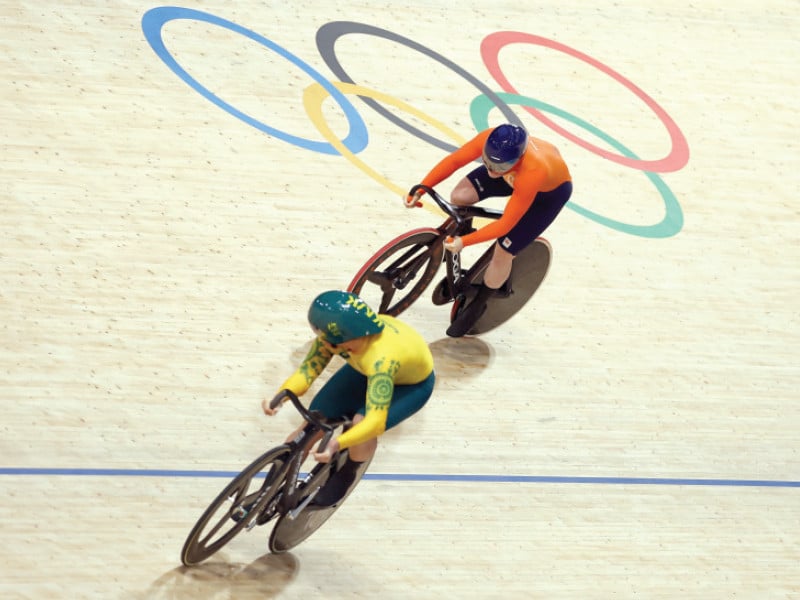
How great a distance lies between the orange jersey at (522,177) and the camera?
4.46 metres

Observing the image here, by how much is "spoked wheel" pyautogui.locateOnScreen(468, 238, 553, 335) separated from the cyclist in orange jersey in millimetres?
109

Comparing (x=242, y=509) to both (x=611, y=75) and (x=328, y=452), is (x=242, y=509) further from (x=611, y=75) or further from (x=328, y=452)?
(x=611, y=75)

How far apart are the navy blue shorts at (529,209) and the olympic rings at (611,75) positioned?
2082 millimetres

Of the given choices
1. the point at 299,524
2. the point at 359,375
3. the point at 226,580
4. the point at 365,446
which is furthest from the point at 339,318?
the point at 226,580

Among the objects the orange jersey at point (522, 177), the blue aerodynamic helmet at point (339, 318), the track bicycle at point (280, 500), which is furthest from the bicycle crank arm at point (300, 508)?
the orange jersey at point (522, 177)

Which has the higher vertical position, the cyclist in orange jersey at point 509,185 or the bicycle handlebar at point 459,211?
the cyclist in orange jersey at point 509,185

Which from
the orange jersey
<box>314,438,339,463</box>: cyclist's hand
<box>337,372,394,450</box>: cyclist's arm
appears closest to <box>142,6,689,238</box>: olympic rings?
the orange jersey

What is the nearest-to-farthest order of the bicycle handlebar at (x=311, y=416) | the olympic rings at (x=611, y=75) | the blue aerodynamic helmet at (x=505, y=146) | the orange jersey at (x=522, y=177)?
the bicycle handlebar at (x=311, y=416) < the blue aerodynamic helmet at (x=505, y=146) < the orange jersey at (x=522, y=177) < the olympic rings at (x=611, y=75)

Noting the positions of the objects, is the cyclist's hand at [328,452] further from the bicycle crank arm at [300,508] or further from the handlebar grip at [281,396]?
the bicycle crank arm at [300,508]

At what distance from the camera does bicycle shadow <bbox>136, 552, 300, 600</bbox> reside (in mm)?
3777

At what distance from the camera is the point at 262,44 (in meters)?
6.71

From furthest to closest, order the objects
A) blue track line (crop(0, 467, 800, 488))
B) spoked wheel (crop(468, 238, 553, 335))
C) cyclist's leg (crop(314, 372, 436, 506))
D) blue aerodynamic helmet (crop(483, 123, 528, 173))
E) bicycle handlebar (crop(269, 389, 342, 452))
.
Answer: spoked wheel (crop(468, 238, 553, 335)) < blue aerodynamic helmet (crop(483, 123, 528, 173)) < blue track line (crop(0, 467, 800, 488)) < cyclist's leg (crop(314, 372, 436, 506)) < bicycle handlebar (crop(269, 389, 342, 452))

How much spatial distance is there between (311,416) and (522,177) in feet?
4.88

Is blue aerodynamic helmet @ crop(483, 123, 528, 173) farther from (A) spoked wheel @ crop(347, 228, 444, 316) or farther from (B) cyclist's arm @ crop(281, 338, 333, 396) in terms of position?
(B) cyclist's arm @ crop(281, 338, 333, 396)
